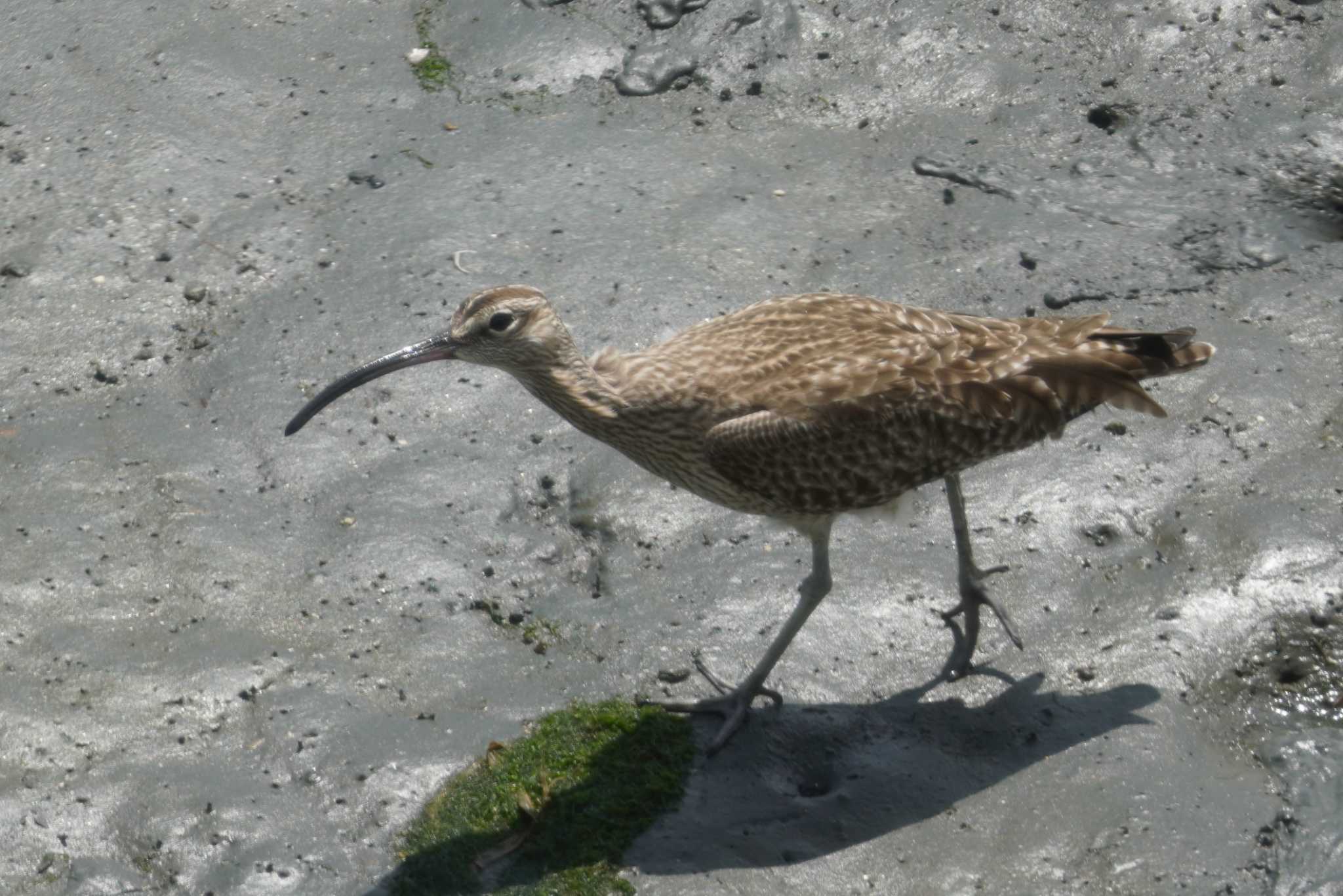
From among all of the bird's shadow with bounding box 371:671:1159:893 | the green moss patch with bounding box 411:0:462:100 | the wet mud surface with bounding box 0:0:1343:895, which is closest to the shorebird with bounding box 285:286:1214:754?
the bird's shadow with bounding box 371:671:1159:893

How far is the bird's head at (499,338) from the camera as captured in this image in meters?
5.95

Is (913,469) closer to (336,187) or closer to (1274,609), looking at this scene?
(1274,609)

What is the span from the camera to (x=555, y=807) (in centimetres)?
575

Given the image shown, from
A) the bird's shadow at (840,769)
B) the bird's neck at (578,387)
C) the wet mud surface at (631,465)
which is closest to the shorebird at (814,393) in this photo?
the bird's neck at (578,387)

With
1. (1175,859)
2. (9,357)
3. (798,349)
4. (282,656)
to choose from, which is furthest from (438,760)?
(9,357)

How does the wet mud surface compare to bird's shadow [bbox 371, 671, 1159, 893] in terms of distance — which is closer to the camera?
bird's shadow [bbox 371, 671, 1159, 893]

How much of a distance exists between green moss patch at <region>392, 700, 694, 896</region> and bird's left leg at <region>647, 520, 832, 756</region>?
4.9 inches

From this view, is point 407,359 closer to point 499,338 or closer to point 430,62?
point 499,338

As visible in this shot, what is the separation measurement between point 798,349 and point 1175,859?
2358 mm

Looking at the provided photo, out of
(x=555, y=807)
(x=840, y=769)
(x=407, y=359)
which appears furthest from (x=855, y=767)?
(x=407, y=359)

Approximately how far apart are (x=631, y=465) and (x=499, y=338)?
1318mm

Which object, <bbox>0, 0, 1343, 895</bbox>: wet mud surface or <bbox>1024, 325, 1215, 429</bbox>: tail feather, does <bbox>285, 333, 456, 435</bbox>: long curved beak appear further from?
<bbox>1024, 325, 1215, 429</bbox>: tail feather

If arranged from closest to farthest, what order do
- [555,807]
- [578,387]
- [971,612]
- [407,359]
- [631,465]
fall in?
1. [555,807]
2. [407,359]
3. [578,387]
4. [971,612]
5. [631,465]

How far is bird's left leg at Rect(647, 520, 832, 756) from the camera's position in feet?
19.9
